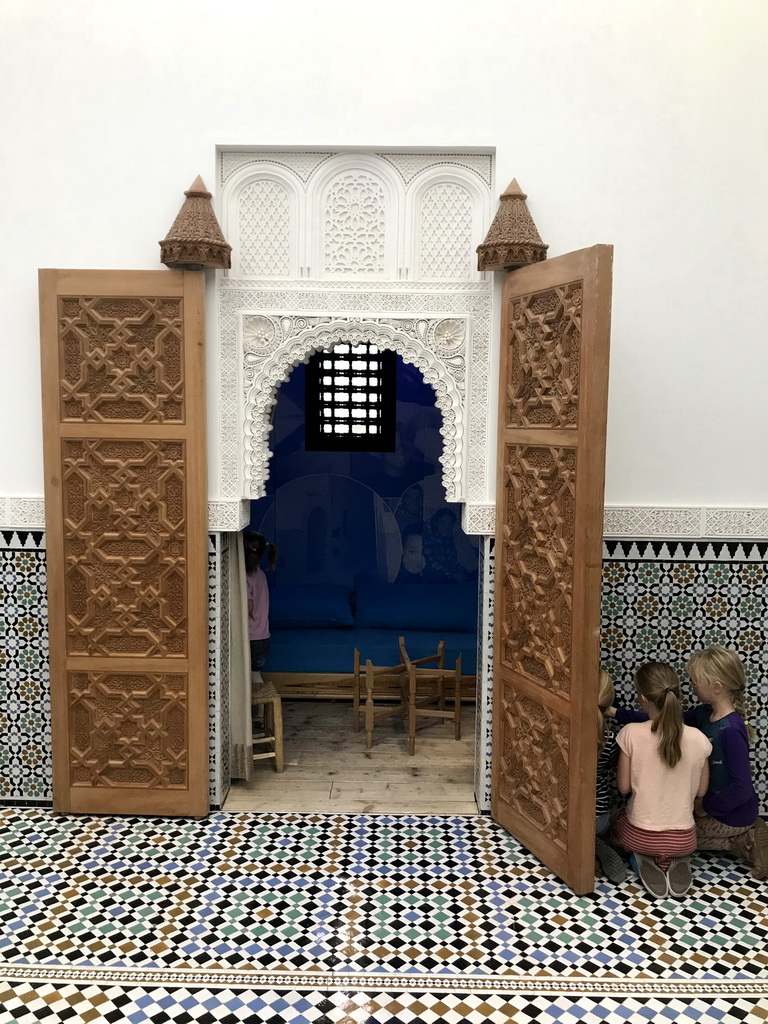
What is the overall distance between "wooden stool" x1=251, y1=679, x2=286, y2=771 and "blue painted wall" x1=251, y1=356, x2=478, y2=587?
1.82 meters

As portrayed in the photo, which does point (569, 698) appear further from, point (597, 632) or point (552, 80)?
point (552, 80)

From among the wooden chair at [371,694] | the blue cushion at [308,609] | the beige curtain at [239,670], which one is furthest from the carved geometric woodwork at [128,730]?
the blue cushion at [308,609]

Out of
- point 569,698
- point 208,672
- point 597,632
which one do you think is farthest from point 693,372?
point 208,672

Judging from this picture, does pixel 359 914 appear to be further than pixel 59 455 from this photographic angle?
No

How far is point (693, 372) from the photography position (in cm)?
315

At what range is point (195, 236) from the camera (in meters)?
2.94

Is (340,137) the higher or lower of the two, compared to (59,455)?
higher

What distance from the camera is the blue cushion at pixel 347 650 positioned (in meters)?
4.70

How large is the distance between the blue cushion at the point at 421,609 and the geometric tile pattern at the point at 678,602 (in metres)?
1.73

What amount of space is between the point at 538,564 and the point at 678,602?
637 millimetres

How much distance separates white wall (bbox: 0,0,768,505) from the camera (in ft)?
9.85

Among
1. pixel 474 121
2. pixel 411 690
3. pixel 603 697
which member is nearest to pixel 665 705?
pixel 603 697

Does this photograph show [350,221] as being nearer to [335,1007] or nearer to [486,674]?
[486,674]

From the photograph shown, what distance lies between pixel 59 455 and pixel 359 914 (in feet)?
6.26
